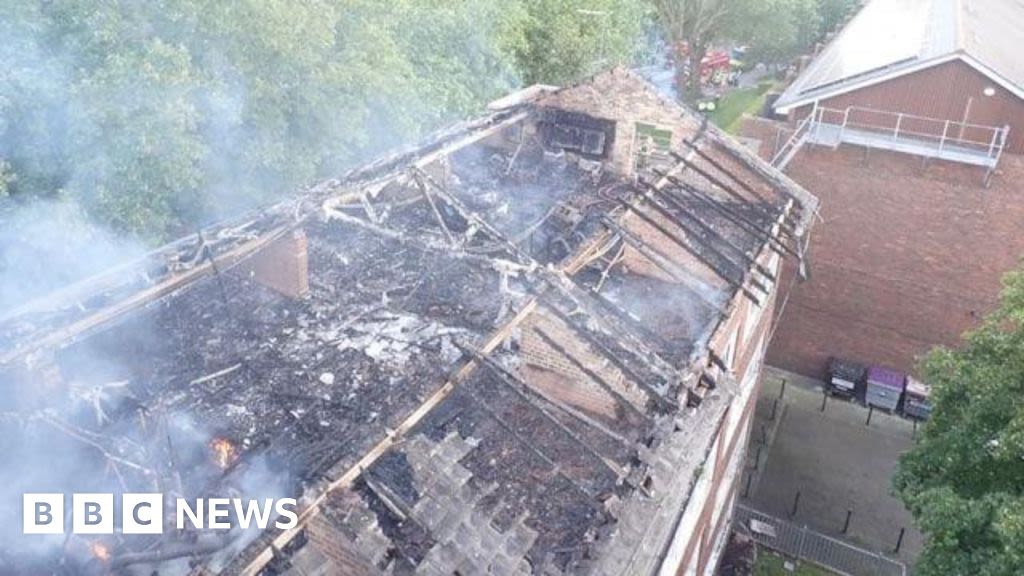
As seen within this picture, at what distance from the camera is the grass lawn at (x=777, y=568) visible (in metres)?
19.4

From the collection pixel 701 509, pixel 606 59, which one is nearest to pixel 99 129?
pixel 701 509

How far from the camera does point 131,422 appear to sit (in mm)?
9648

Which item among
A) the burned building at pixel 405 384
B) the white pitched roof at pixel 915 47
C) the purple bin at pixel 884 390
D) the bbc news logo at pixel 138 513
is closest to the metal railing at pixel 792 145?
the white pitched roof at pixel 915 47

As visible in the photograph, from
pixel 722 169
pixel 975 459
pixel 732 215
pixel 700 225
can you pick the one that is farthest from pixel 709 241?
pixel 975 459

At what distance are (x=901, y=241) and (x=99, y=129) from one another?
22.6 m

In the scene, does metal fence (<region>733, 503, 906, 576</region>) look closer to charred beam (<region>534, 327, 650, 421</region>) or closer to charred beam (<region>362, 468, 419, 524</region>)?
charred beam (<region>534, 327, 650, 421</region>)

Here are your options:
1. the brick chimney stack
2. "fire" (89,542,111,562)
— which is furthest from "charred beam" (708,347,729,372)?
"fire" (89,542,111,562)

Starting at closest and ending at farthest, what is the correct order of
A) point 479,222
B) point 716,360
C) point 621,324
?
point 716,360 → point 621,324 → point 479,222

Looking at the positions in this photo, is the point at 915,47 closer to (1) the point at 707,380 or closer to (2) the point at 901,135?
(2) the point at 901,135

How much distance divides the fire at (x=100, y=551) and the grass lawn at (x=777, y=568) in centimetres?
1584

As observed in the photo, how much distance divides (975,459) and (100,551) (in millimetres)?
13543

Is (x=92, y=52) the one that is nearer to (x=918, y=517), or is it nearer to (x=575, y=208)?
(x=575, y=208)

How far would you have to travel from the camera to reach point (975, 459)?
Result: 45.4 ft

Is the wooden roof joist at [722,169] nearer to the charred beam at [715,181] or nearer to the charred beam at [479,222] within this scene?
the charred beam at [715,181]
